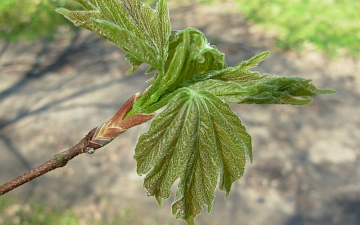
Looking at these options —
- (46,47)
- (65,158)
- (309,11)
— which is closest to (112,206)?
(65,158)

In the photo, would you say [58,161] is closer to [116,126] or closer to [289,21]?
[116,126]

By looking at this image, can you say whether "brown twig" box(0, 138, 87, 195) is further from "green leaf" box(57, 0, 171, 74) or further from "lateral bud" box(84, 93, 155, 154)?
"green leaf" box(57, 0, 171, 74)

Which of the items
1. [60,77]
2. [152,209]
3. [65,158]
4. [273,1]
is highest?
[65,158]

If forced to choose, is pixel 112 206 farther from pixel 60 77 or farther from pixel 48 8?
pixel 48 8

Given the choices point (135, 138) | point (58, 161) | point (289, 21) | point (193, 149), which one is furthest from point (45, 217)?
point (289, 21)

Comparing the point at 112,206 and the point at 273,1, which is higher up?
the point at 273,1

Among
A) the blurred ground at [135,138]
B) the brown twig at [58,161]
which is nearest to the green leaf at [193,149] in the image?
the brown twig at [58,161]

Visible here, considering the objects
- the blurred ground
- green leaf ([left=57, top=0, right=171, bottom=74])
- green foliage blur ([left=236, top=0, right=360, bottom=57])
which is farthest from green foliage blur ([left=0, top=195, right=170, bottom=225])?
green foliage blur ([left=236, top=0, right=360, bottom=57])
